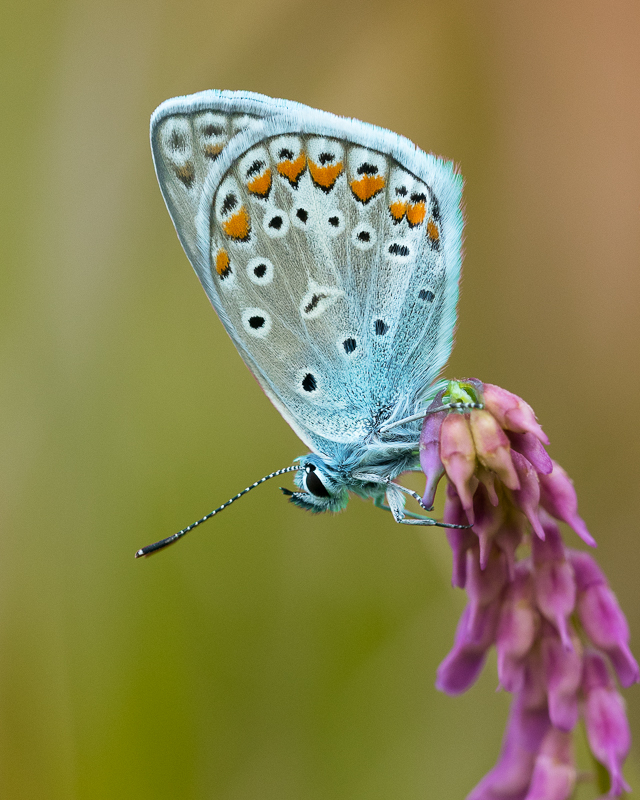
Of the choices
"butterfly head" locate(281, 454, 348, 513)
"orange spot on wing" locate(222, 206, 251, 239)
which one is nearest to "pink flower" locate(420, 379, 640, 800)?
"butterfly head" locate(281, 454, 348, 513)

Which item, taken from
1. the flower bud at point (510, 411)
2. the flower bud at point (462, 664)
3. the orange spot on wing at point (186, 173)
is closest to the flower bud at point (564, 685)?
the flower bud at point (462, 664)

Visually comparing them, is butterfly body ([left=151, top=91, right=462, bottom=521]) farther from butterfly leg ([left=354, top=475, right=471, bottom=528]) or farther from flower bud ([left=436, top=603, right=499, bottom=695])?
flower bud ([left=436, top=603, right=499, bottom=695])

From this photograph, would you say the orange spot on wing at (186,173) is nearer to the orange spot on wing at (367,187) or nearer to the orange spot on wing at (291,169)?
the orange spot on wing at (291,169)

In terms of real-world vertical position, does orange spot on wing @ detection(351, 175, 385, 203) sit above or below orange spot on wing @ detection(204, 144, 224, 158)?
below

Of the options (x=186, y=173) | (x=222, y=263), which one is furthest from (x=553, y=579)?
(x=186, y=173)

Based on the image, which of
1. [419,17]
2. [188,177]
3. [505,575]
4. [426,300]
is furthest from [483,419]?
[419,17]

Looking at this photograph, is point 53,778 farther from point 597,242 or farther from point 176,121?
point 597,242
